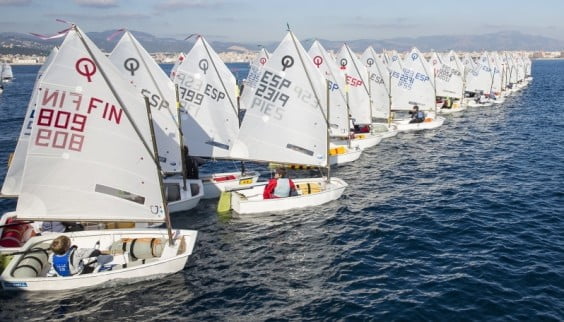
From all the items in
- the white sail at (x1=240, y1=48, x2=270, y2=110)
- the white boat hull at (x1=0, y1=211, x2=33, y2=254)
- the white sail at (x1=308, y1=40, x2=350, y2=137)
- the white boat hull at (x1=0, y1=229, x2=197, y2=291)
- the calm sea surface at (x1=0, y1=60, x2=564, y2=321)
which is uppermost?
the white sail at (x1=240, y1=48, x2=270, y2=110)

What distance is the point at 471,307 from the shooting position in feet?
55.1

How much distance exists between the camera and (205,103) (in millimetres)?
30484

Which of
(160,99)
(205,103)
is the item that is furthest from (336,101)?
(160,99)

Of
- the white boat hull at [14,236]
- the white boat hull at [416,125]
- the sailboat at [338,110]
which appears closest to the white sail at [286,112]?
the sailboat at [338,110]

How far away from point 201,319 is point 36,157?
8.72m

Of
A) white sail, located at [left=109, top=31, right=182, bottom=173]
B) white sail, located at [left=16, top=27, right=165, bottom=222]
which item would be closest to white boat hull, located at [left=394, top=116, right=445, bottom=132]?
white sail, located at [left=109, top=31, right=182, bottom=173]

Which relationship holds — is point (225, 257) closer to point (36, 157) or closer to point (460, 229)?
point (36, 157)

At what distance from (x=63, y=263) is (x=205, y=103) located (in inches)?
626

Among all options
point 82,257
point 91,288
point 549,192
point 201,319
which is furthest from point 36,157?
point 549,192

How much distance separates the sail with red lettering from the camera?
152 ft

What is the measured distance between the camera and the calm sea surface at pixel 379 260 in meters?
16.6

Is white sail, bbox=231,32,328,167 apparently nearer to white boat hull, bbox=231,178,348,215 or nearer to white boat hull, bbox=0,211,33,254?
white boat hull, bbox=231,178,348,215

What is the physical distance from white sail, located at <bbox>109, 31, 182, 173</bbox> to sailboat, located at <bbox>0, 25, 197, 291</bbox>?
8.11 m

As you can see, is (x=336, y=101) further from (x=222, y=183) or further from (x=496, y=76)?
(x=496, y=76)
